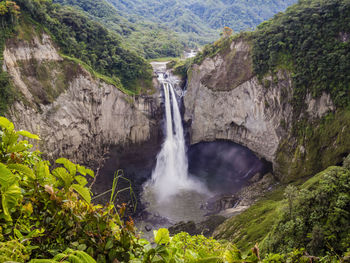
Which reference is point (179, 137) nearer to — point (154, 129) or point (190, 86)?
point (154, 129)

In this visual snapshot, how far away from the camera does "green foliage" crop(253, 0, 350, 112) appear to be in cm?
2052

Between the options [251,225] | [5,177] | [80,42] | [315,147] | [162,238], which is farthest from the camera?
[80,42]

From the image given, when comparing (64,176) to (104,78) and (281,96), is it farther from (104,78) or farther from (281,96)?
(104,78)

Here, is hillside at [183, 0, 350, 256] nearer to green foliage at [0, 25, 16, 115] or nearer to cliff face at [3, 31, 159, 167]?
cliff face at [3, 31, 159, 167]

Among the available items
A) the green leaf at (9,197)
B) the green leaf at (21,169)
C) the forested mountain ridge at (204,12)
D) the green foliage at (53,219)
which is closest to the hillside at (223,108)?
the green foliage at (53,219)

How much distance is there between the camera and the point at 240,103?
26609 mm

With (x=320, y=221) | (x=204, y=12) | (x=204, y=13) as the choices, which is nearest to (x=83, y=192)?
(x=320, y=221)

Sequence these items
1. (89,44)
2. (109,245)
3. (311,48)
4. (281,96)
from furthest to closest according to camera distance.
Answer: (89,44)
(281,96)
(311,48)
(109,245)

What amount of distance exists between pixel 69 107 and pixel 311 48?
24.1 m

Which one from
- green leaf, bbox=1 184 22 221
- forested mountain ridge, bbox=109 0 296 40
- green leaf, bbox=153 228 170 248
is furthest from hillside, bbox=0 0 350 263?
forested mountain ridge, bbox=109 0 296 40

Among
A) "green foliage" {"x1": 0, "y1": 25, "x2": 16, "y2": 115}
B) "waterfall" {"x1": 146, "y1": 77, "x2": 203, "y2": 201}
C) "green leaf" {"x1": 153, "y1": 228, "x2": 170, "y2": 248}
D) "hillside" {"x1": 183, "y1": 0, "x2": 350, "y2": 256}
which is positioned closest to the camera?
"green leaf" {"x1": 153, "y1": 228, "x2": 170, "y2": 248}

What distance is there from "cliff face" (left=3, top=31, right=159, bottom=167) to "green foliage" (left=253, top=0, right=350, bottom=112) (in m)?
14.1

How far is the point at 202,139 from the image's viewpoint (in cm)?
3019

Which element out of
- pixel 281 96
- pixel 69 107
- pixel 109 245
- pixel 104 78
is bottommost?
pixel 109 245
